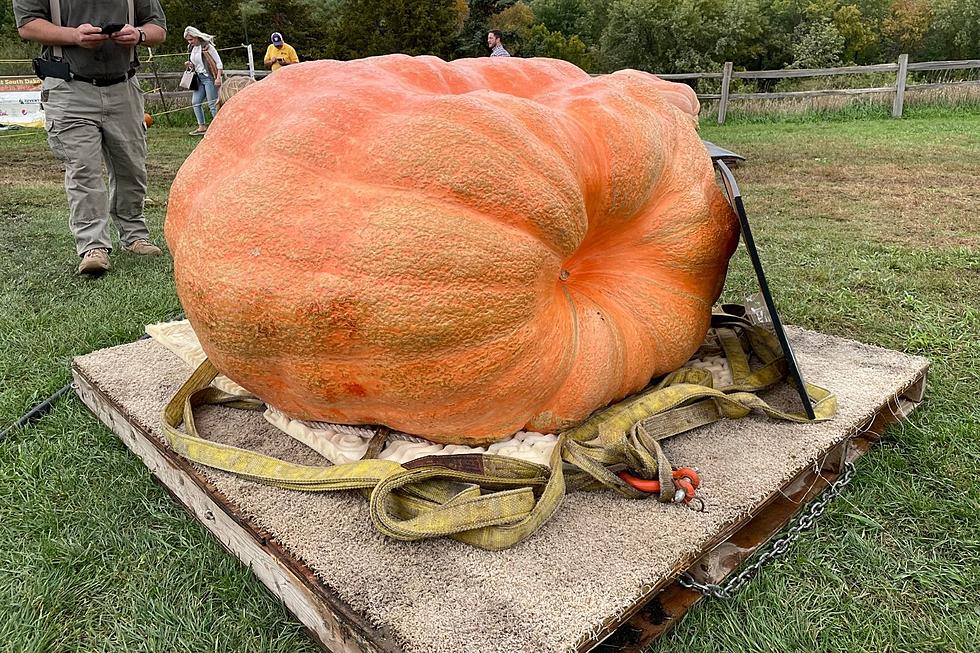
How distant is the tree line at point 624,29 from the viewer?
20953 millimetres

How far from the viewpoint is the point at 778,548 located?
1.75 metres

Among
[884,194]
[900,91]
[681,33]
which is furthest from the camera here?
[681,33]

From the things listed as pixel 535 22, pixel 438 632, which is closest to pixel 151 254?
pixel 438 632

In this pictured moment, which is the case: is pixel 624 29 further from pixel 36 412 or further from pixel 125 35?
pixel 36 412

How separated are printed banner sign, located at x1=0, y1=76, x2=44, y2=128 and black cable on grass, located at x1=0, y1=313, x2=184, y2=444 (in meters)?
11.5

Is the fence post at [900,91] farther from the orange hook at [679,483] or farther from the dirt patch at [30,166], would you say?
the orange hook at [679,483]

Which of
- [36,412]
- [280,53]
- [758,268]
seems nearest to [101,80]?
[36,412]

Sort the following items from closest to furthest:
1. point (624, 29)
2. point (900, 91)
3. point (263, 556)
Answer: point (263, 556)
point (900, 91)
point (624, 29)

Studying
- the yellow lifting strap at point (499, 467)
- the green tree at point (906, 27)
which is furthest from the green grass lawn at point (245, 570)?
the green tree at point (906, 27)

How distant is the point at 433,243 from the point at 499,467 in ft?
1.83

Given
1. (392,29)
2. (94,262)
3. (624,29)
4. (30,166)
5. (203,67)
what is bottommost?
(30,166)

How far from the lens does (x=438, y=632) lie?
51.2 inches

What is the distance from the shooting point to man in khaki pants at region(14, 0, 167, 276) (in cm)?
375

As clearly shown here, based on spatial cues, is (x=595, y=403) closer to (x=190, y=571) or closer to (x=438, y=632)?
(x=438, y=632)
